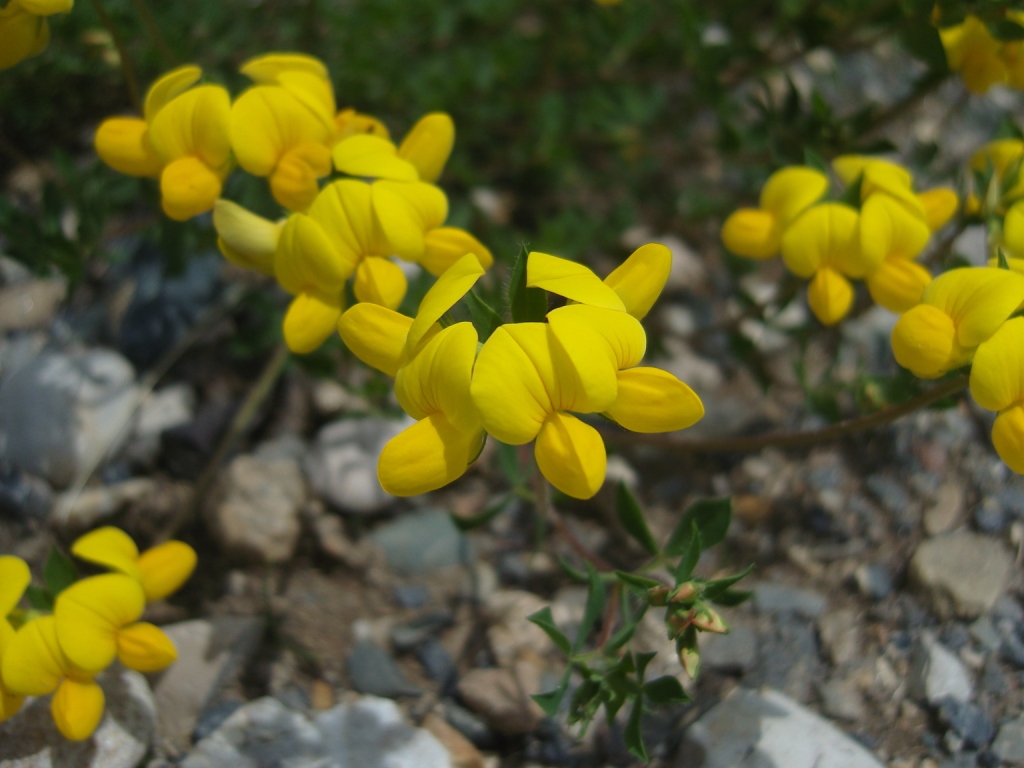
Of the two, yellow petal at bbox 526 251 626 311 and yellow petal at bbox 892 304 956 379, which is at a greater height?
yellow petal at bbox 526 251 626 311

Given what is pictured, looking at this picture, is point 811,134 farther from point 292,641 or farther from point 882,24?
point 292,641

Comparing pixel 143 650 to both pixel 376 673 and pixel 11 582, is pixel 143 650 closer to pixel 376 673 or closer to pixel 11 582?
pixel 11 582

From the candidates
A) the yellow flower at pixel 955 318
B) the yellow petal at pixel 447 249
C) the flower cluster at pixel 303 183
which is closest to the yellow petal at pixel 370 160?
the flower cluster at pixel 303 183

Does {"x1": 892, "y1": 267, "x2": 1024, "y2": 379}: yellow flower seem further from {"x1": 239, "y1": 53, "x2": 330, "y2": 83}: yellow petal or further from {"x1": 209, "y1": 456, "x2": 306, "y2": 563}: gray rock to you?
{"x1": 209, "y1": 456, "x2": 306, "y2": 563}: gray rock

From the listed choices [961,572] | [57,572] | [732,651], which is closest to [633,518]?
[732,651]

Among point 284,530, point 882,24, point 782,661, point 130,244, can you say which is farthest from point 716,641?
point 130,244

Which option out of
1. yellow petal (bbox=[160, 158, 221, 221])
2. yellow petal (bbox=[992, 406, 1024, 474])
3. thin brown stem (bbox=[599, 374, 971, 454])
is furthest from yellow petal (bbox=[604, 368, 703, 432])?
yellow petal (bbox=[160, 158, 221, 221])
